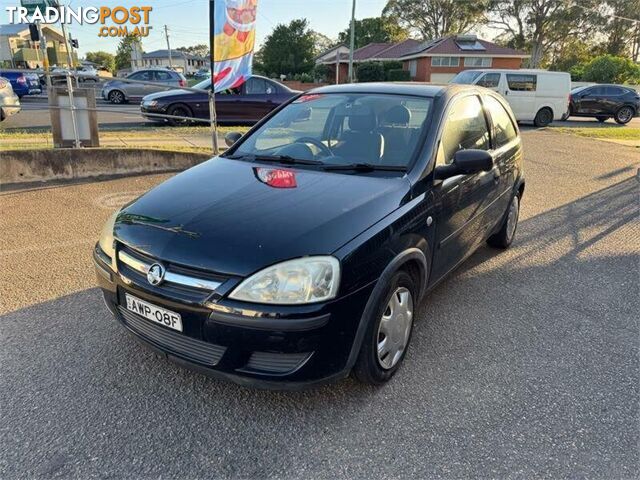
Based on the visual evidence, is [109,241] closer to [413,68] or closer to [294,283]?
[294,283]

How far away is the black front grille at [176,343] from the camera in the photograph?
2.26 meters

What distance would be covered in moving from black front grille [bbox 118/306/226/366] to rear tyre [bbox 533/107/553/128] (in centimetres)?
1774

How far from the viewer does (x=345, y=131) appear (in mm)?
3467

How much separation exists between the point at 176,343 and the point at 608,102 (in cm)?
2225

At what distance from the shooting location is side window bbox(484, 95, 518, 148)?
164 inches

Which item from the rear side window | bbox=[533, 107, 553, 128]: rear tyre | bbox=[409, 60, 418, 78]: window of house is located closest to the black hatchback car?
the rear side window

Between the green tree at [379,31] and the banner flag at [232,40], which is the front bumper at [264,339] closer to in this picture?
the banner flag at [232,40]

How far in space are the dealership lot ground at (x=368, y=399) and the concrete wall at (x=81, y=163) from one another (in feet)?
10.0

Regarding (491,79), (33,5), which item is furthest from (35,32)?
(491,79)

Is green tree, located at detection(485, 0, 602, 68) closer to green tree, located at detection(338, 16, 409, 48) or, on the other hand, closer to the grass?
green tree, located at detection(338, 16, 409, 48)

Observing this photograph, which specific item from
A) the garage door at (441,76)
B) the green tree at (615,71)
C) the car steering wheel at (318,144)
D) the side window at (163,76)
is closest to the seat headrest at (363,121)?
the car steering wheel at (318,144)

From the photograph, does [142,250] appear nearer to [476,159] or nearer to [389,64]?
[476,159]

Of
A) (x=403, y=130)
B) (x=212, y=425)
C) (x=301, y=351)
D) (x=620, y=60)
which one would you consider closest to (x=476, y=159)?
(x=403, y=130)

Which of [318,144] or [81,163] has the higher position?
[318,144]
